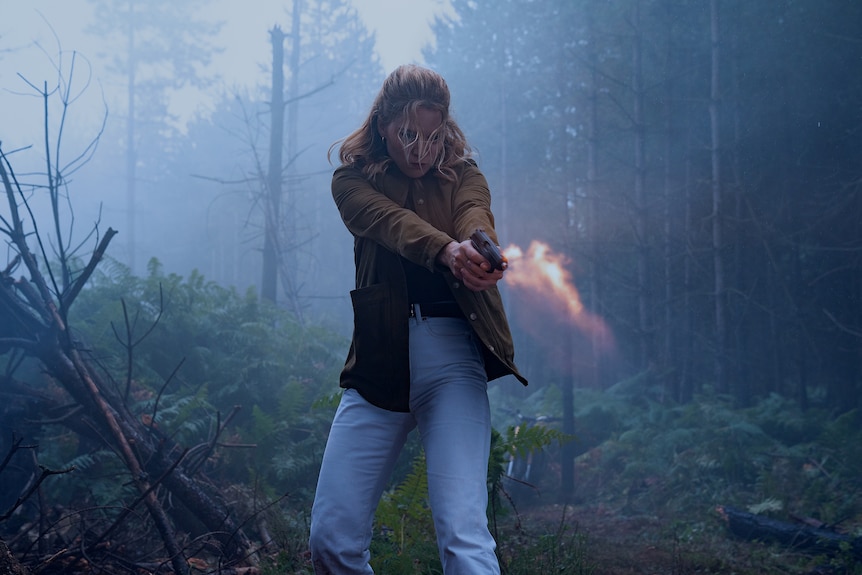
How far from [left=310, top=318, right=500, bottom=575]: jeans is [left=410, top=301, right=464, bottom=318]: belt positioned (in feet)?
0.10

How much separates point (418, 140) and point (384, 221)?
16.7 inches

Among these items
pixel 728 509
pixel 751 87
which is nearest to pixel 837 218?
pixel 751 87

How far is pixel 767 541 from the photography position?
27.1 ft

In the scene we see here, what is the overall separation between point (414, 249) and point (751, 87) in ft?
49.4

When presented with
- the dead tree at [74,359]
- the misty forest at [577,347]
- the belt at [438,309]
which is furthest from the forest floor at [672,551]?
the dead tree at [74,359]

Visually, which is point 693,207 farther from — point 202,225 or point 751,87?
point 202,225

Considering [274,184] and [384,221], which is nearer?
[384,221]

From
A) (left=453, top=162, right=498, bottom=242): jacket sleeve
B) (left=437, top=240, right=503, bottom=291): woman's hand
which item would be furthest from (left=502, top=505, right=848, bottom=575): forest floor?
(left=437, top=240, right=503, bottom=291): woman's hand

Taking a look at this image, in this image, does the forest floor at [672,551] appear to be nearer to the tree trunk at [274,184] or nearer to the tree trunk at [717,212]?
the tree trunk at [717,212]

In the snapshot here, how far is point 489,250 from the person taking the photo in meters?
2.54

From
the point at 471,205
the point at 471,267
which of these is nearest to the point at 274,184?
the point at 471,205

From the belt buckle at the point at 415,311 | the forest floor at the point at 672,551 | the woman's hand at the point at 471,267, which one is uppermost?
the woman's hand at the point at 471,267

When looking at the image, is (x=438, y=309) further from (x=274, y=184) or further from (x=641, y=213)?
(x=274, y=184)

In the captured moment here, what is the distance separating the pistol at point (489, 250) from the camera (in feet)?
8.31
